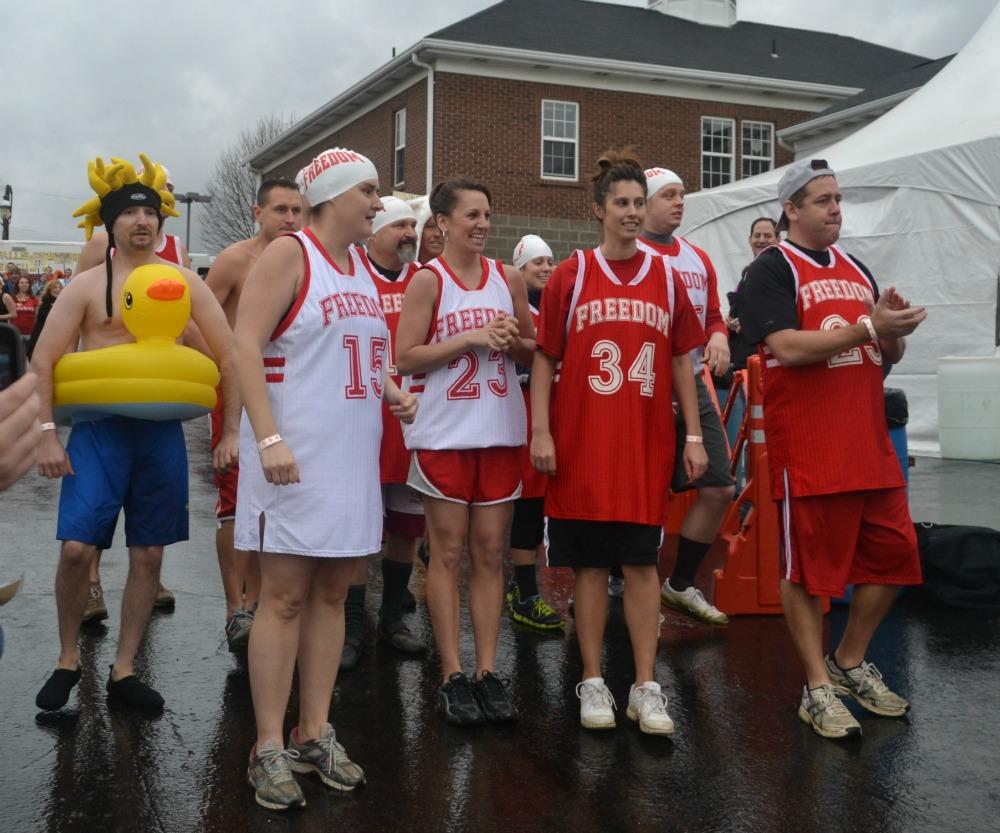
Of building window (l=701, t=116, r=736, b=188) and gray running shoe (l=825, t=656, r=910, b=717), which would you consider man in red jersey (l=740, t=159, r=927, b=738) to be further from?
building window (l=701, t=116, r=736, b=188)

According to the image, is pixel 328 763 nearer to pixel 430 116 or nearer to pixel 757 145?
pixel 430 116

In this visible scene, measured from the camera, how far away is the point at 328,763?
12.4ft

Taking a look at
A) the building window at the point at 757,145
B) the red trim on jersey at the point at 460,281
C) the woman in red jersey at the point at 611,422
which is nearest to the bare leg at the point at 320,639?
the woman in red jersey at the point at 611,422

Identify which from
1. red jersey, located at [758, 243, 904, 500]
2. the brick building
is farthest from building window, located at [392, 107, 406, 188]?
red jersey, located at [758, 243, 904, 500]

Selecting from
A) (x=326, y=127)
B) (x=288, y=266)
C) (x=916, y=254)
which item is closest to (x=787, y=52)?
(x=326, y=127)

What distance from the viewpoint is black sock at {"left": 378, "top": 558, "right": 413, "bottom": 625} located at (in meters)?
5.57

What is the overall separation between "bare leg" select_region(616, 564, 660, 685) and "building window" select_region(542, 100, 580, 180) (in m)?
Answer: 22.8

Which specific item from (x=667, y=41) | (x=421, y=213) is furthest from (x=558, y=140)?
(x=421, y=213)

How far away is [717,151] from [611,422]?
82.4 feet

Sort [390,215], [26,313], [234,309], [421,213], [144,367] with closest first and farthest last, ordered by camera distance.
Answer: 1. [144,367]
2. [390,215]
3. [234,309]
4. [421,213]
5. [26,313]

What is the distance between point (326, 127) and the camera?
33000 millimetres

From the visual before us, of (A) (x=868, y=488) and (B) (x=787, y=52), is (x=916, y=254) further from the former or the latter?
(B) (x=787, y=52)

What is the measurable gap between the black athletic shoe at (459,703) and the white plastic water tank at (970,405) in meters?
9.38

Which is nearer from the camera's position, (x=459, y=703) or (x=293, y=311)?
(x=293, y=311)
